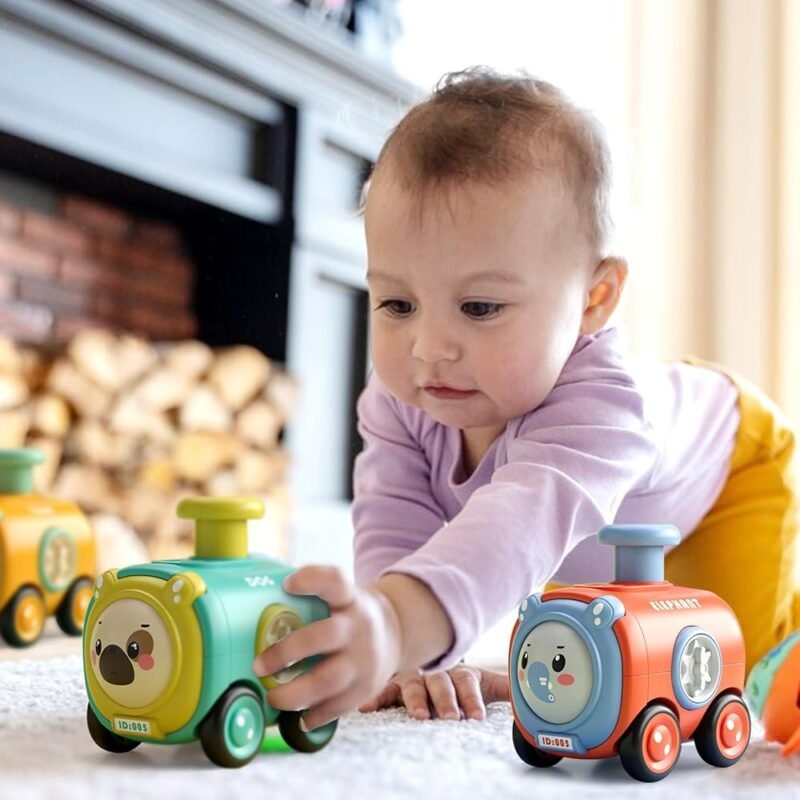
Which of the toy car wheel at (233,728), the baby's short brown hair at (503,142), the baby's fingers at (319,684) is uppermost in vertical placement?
the baby's short brown hair at (503,142)

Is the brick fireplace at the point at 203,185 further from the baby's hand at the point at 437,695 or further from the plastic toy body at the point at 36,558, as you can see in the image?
the baby's hand at the point at 437,695

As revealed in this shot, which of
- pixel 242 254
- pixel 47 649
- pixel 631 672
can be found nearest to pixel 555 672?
pixel 631 672

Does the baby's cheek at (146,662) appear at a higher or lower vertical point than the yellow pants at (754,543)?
lower

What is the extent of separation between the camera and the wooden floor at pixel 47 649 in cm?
119

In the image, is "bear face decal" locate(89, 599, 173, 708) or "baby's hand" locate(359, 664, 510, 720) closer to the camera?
"bear face decal" locate(89, 599, 173, 708)

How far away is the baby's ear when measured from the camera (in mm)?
906

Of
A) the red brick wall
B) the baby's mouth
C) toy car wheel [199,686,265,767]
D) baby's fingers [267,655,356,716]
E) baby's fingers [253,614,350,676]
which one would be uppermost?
the red brick wall

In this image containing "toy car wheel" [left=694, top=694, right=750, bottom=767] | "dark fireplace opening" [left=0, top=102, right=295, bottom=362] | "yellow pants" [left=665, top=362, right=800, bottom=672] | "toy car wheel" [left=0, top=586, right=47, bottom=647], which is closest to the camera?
"toy car wheel" [left=694, top=694, right=750, bottom=767]

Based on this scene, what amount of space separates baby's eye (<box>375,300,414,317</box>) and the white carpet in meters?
0.28

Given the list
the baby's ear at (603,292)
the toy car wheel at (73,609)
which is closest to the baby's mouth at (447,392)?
the baby's ear at (603,292)

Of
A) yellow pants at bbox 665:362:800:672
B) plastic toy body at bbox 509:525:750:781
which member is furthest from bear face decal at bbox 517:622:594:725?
yellow pants at bbox 665:362:800:672

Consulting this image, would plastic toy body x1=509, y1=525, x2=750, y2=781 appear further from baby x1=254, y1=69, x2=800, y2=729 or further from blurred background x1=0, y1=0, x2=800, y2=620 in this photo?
blurred background x1=0, y1=0, x2=800, y2=620

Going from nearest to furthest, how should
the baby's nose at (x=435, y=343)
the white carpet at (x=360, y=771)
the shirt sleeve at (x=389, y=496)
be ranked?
the white carpet at (x=360, y=771)
the baby's nose at (x=435, y=343)
the shirt sleeve at (x=389, y=496)

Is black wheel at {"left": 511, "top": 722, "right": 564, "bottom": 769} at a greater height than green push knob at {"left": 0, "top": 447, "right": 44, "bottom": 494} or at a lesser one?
lesser
